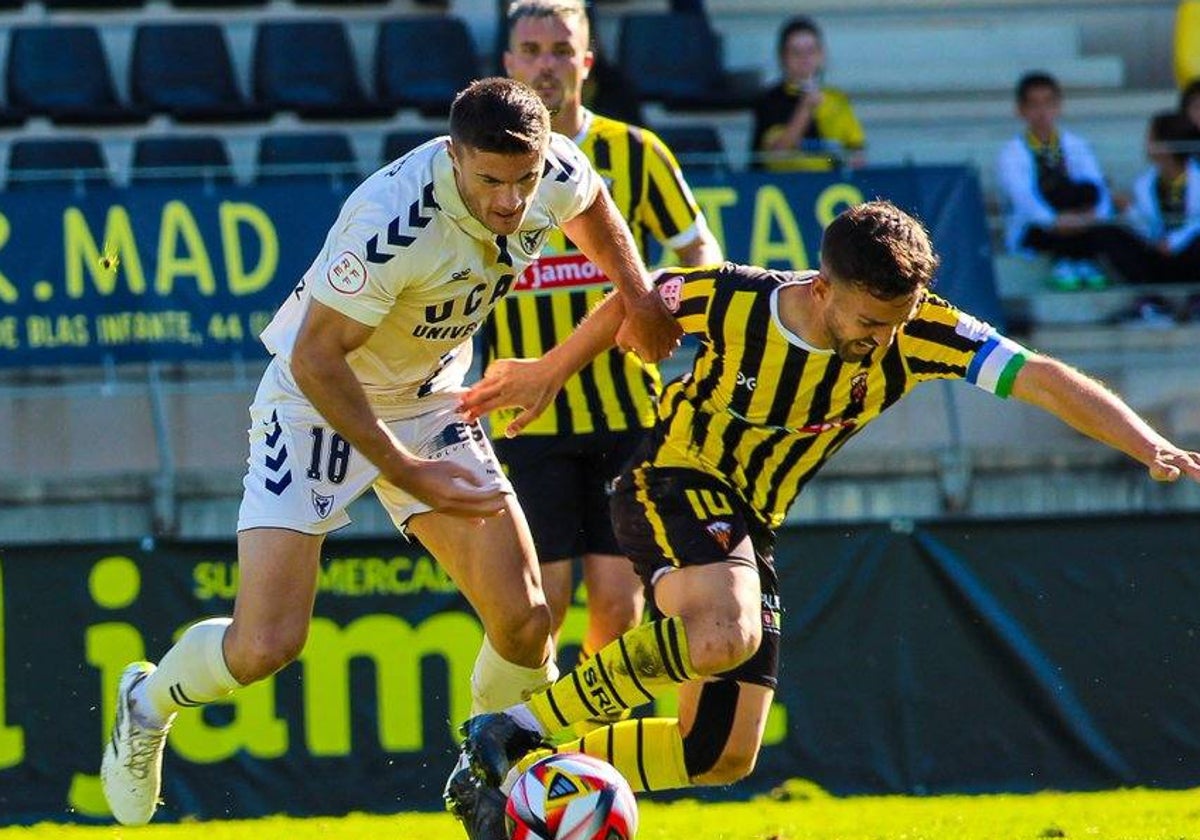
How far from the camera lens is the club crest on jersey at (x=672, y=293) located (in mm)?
5988

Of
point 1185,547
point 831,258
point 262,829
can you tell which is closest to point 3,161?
point 262,829

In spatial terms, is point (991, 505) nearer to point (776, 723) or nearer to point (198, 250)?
point (776, 723)

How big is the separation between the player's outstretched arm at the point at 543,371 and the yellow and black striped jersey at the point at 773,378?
186mm

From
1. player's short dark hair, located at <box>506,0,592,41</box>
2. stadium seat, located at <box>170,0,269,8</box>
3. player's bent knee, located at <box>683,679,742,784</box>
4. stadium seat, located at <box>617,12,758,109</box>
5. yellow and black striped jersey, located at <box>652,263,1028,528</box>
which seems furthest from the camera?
stadium seat, located at <box>170,0,269,8</box>

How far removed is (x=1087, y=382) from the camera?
18.0 feet

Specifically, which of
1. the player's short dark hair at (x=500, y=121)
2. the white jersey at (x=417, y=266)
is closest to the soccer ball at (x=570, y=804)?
the white jersey at (x=417, y=266)

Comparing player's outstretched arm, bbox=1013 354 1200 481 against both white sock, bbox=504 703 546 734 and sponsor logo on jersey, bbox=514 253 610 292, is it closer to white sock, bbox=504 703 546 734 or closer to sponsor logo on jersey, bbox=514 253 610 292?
white sock, bbox=504 703 546 734

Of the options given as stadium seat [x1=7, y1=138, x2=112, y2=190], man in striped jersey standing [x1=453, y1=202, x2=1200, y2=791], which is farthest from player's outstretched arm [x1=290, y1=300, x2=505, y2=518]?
stadium seat [x1=7, y1=138, x2=112, y2=190]

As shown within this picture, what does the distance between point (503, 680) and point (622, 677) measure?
0.52 meters

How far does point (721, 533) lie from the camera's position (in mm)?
5906

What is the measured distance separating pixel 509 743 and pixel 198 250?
4902mm

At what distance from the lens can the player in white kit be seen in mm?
5469

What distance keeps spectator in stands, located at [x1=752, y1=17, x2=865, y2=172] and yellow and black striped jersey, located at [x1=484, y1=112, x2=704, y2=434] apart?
4.78 m

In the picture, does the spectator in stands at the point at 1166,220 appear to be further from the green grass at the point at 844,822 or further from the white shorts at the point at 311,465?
the white shorts at the point at 311,465
